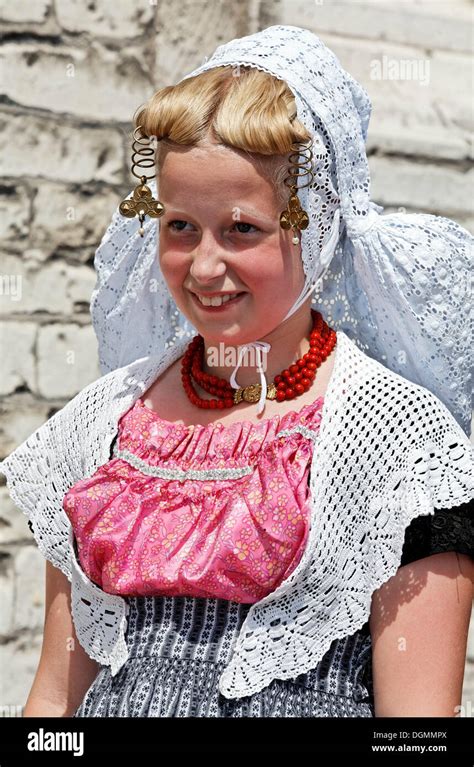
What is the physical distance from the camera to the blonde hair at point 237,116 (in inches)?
65.2

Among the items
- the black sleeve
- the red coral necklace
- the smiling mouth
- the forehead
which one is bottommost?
the black sleeve

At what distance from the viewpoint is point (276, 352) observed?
1.86 metres

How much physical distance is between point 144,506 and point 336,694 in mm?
439

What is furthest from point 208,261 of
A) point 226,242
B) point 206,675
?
point 206,675

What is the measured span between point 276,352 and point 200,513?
330 millimetres

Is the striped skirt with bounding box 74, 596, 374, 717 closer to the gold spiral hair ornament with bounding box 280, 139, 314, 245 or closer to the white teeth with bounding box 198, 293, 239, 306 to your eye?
the white teeth with bounding box 198, 293, 239, 306

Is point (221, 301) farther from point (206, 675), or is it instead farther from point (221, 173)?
point (206, 675)

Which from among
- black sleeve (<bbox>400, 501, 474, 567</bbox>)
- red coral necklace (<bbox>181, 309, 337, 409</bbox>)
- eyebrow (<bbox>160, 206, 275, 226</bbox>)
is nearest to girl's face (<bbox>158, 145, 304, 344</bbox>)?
eyebrow (<bbox>160, 206, 275, 226</bbox>)

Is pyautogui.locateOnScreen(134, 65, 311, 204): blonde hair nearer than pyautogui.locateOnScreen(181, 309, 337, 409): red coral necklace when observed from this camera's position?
Yes

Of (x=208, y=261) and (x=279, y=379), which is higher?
(x=208, y=261)

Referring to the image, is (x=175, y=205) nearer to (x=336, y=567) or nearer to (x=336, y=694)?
(x=336, y=567)

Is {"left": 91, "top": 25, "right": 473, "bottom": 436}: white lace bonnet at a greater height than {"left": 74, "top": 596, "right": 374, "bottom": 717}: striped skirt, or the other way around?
{"left": 91, "top": 25, "right": 473, "bottom": 436}: white lace bonnet

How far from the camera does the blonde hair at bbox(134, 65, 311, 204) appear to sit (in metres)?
1.66

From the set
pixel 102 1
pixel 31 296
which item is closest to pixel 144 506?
pixel 31 296
